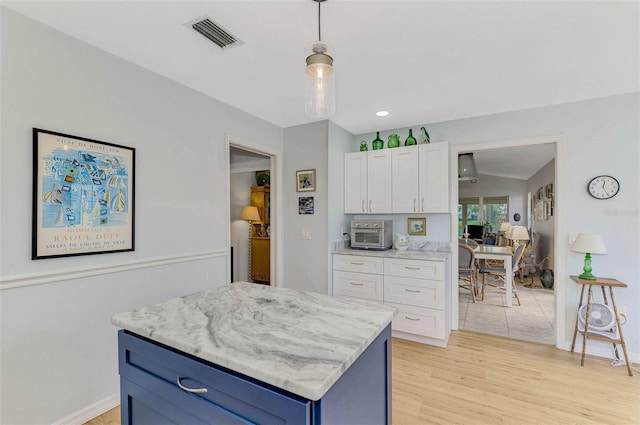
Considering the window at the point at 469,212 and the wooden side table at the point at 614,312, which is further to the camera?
the window at the point at 469,212

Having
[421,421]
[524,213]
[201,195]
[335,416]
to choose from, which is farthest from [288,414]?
[524,213]

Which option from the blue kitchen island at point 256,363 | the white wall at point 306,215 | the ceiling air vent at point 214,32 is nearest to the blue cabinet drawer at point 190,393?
the blue kitchen island at point 256,363

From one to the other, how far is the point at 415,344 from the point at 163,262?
8.25 feet

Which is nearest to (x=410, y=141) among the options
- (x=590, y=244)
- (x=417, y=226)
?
(x=417, y=226)

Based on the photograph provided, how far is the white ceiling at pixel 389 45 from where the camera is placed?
153 cm

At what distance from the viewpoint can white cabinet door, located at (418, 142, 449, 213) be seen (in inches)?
124

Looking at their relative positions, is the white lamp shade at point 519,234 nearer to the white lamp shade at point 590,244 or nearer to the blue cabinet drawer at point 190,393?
the white lamp shade at point 590,244

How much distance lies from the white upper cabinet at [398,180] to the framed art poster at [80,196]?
93.0 inches

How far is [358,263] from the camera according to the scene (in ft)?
10.7

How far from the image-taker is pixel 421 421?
74.1 inches

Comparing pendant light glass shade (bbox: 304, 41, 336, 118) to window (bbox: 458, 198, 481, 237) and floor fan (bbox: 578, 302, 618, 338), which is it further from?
window (bbox: 458, 198, 481, 237)

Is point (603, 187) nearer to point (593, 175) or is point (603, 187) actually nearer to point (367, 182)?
point (593, 175)

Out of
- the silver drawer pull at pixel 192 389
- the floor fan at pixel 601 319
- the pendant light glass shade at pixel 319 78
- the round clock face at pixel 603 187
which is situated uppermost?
the pendant light glass shade at pixel 319 78

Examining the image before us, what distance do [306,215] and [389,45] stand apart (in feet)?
6.66
